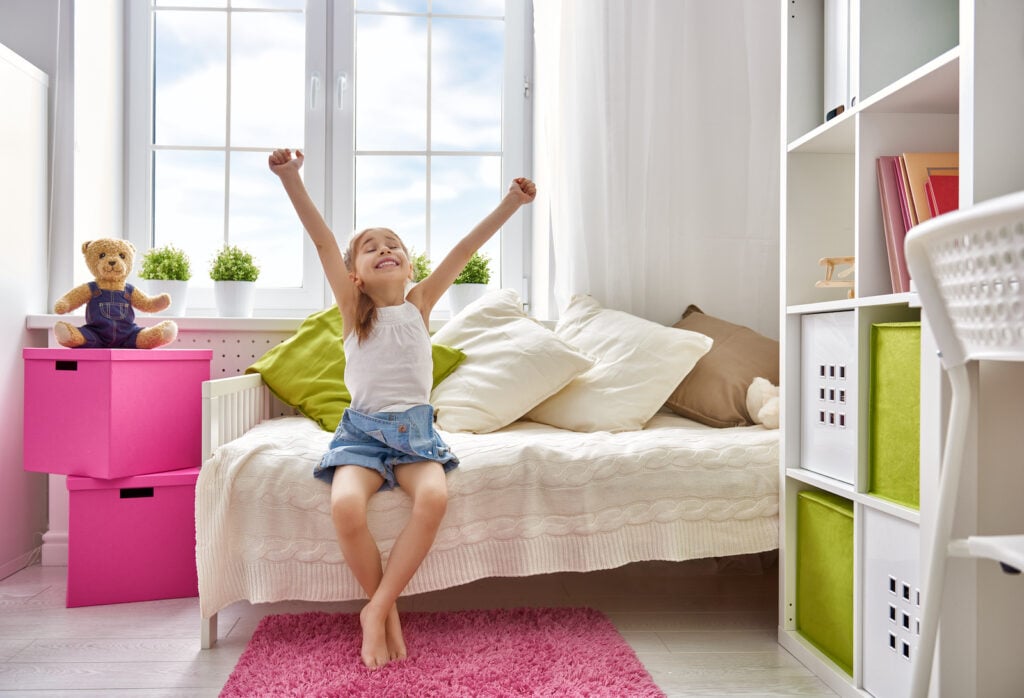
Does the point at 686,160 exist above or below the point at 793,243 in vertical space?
above

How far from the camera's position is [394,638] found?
1.54m

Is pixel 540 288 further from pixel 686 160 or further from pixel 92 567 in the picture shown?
pixel 92 567

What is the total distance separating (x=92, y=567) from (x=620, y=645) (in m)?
1.26

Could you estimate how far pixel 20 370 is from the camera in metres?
2.24

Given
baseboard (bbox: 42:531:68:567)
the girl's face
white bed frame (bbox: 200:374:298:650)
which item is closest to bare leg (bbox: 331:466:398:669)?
white bed frame (bbox: 200:374:298:650)

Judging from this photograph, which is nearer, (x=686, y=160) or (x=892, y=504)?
(x=892, y=504)

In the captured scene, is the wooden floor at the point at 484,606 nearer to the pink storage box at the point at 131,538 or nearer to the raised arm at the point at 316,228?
the pink storage box at the point at 131,538

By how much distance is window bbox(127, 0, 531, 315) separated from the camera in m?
2.64

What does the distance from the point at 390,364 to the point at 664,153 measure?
1.14m

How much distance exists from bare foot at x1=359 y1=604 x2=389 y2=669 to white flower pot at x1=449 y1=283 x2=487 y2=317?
3.86 feet

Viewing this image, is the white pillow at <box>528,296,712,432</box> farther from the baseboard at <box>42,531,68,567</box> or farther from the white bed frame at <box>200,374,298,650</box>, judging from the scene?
the baseboard at <box>42,531,68,567</box>

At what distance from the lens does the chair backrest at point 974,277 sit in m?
0.80

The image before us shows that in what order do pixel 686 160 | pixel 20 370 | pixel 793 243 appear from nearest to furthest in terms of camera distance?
pixel 793 243
pixel 20 370
pixel 686 160

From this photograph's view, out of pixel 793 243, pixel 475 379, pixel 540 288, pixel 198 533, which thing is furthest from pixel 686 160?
pixel 198 533
